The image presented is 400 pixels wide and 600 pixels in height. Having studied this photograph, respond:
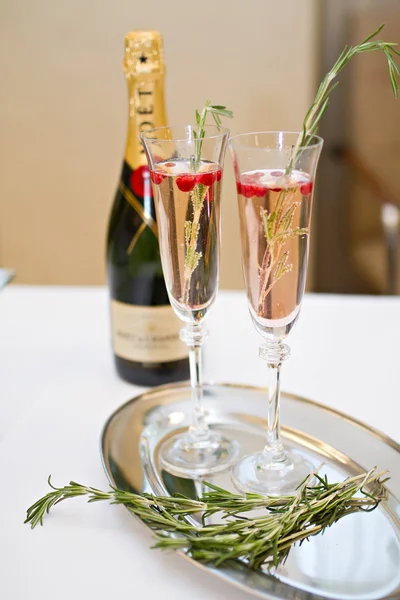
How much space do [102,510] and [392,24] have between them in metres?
2.43

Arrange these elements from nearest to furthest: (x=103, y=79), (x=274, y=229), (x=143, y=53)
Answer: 1. (x=274, y=229)
2. (x=143, y=53)
3. (x=103, y=79)

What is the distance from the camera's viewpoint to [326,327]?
1.27 m

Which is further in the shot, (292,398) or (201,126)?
(292,398)

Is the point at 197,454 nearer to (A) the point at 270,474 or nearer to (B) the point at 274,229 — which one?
(A) the point at 270,474

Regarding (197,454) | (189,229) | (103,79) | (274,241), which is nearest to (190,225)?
(189,229)

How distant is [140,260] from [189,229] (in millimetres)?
345

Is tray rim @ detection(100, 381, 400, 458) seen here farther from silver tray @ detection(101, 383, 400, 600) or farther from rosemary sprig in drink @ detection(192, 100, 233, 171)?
rosemary sprig in drink @ detection(192, 100, 233, 171)

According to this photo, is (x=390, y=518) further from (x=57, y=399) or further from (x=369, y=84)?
(x=369, y=84)

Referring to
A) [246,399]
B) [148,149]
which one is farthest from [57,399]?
[148,149]

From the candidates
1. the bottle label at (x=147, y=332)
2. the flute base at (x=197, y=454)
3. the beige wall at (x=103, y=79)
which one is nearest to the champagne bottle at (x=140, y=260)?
the bottle label at (x=147, y=332)

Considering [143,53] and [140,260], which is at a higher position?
[143,53]

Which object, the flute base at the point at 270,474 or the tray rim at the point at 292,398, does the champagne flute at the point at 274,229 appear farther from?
the tray rim at the point at 292,398

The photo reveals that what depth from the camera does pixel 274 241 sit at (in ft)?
2.33

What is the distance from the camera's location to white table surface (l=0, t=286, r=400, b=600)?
66cm
